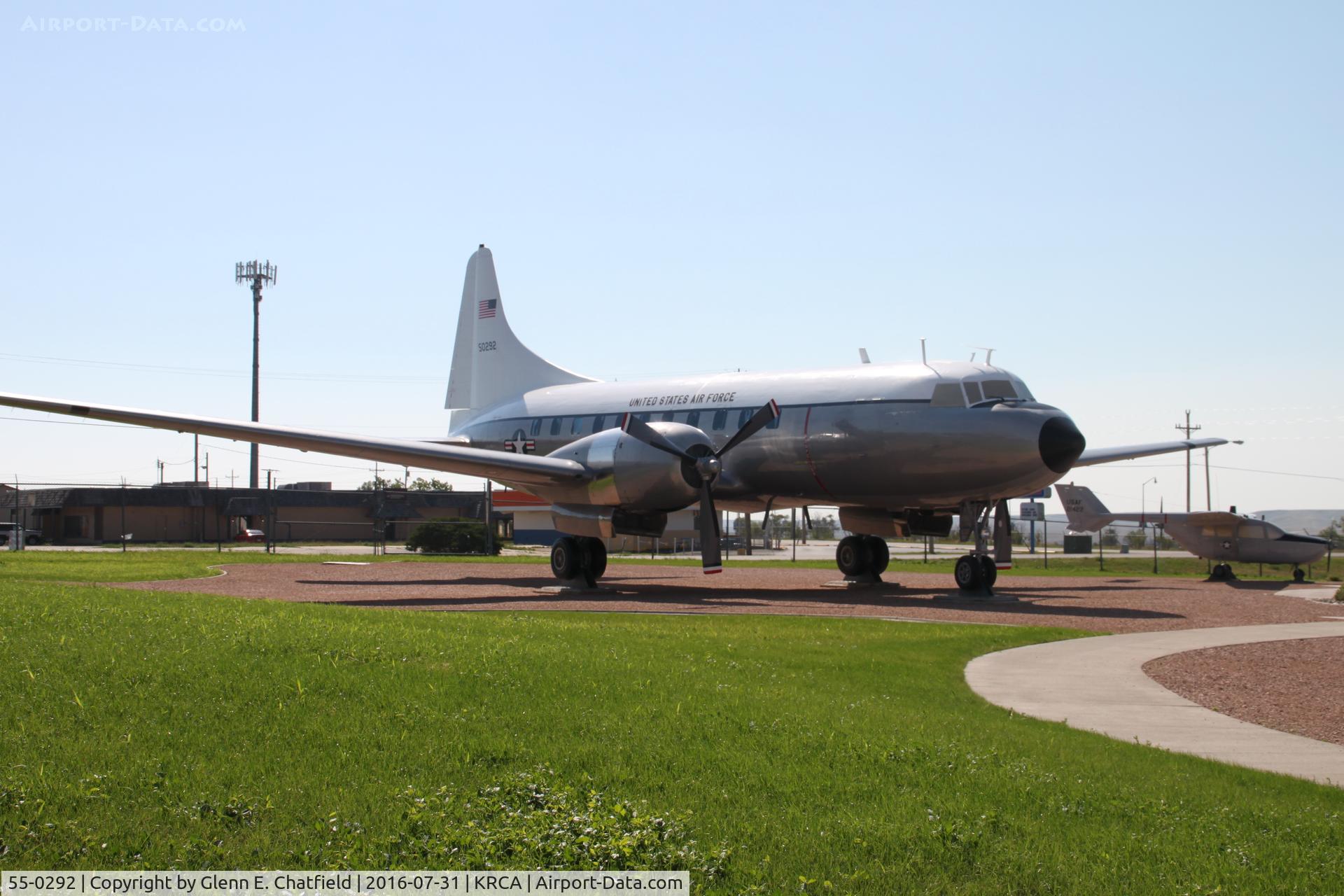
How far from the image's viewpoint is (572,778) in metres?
7.59

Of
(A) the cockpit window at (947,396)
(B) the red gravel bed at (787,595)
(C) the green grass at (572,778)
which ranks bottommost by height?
(B) the red gravel bed at (787,595)

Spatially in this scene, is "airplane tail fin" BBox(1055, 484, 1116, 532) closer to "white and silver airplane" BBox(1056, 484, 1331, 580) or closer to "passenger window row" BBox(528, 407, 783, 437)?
"white and silver airplane" BBox(1056, 484, 1331, 580)

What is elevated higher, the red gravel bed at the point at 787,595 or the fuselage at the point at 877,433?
the fuselage at the point at 877,433

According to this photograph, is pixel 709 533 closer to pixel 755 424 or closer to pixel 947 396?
pixel 755 424

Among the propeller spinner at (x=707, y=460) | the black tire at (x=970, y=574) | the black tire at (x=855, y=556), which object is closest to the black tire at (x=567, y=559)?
the propeller spinner at (x=707, y=460)

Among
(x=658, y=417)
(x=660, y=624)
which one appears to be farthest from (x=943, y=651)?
(x=658, y=417)

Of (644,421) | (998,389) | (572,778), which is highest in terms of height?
(998,389)

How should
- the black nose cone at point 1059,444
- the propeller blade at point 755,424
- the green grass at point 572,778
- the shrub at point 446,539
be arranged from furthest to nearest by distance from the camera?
the shrub at point 446,539
the propeller blade at point 755,424
the black nose cone at point 1059,444
the green grass at point 572,778

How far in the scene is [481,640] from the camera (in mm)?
12438

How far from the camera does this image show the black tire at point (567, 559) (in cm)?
2692

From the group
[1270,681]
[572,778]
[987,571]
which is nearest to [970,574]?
[987,571]

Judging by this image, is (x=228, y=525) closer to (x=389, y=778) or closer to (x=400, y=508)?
(x=400, y=508)

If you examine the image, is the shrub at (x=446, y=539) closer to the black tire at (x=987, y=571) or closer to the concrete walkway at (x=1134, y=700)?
the black tire at (x=987, y=571)

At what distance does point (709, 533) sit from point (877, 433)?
4.16m
